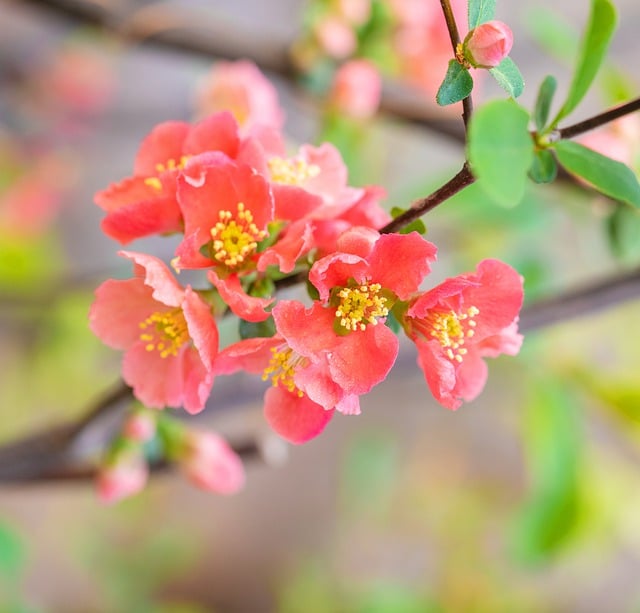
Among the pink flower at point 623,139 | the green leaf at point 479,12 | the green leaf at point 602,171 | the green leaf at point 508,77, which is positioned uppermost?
the green leaf at point 479,12

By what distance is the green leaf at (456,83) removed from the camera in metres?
0.32

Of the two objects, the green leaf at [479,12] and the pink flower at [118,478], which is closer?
the green leaf at [479,12]

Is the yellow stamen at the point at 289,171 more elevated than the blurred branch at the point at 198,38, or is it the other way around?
the yellow stamen at the point at 289,171

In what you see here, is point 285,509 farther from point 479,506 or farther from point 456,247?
point 456,247

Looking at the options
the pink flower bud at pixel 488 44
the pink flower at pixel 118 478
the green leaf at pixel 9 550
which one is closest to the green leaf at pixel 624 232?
the pink flower bud at pixel 488 44

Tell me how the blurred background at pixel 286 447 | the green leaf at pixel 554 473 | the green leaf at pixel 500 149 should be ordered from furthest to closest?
the blurred background at pixel 286 447 → the green leaf at pixel 554 473 → the green leaf at pixel 500 149

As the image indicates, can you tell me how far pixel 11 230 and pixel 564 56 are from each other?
0.94 meters

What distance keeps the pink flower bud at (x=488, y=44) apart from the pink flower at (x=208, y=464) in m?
0.37

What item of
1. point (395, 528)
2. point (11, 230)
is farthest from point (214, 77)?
point (395, 528)

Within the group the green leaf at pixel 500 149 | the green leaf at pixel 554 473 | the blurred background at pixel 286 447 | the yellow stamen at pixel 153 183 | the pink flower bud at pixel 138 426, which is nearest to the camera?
the green leaf at pixel 500 149

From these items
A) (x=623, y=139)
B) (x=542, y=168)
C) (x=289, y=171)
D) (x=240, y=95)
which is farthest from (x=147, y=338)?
(x=623, y=139)

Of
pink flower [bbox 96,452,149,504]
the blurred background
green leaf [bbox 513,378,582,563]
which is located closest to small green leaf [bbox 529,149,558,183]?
pink flower [bbox 96,452,149,504]

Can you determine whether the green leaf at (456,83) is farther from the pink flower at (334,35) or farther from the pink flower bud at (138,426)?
the pink flower at (334,35)

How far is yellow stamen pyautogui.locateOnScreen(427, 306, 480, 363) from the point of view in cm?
35
